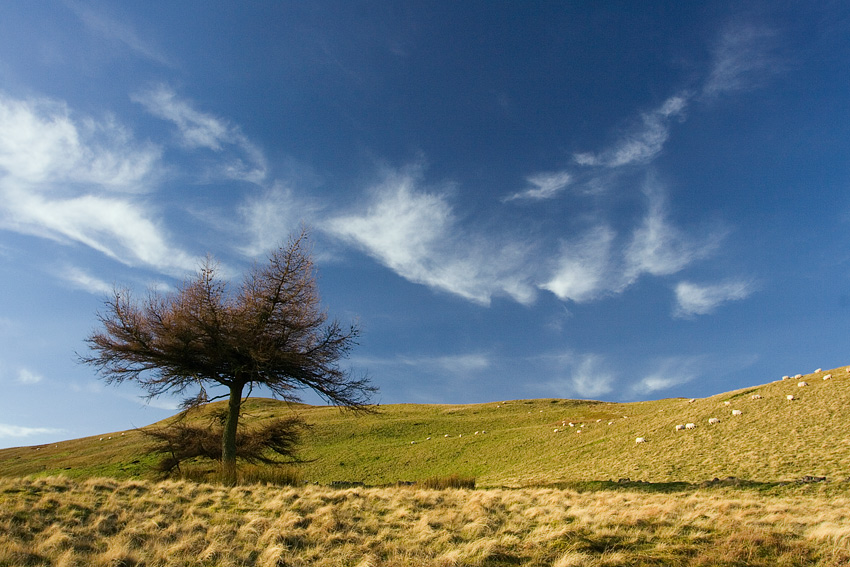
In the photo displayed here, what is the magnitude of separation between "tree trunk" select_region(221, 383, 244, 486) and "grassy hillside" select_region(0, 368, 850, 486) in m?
3.24

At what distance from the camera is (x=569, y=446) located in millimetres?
32688

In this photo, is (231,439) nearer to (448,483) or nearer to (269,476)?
(269,476)

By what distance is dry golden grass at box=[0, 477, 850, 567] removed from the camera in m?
7.20

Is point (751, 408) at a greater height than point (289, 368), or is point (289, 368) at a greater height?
point (289, 368)

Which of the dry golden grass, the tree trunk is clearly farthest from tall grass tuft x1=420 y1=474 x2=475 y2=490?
the tree trunk

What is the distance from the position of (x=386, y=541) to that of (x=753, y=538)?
726 centimetres

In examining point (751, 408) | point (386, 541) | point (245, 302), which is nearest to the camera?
point (386, 541)

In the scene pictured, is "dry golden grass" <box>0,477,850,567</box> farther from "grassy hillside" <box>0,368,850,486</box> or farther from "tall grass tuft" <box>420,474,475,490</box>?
"grassy hillside" <box>0,368,850,486</box>

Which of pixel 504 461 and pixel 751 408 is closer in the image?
pixel 751 408

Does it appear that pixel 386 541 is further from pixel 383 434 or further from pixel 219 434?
pixel 383 434

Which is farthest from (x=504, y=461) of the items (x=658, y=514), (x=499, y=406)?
(x=499, y=406)

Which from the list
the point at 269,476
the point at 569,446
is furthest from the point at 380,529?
the point at 569,446

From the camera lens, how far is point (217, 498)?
10992mm

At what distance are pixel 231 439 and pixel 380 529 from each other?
10.4 m
